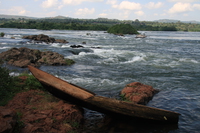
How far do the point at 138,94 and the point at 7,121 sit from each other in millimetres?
5264

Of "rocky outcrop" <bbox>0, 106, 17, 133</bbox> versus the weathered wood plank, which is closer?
"rocky outcrop" <bbox>0, 106, 17, 133</bbox>

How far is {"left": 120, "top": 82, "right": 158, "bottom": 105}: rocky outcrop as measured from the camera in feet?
25.7

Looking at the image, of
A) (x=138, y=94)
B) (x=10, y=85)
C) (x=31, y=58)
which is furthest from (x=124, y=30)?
(x=10, y=85)

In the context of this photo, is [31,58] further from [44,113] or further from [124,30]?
[124,30]

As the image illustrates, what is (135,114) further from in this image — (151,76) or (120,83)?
(151,76)

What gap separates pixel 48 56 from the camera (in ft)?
55.0

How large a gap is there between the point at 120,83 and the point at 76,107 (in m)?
4.76

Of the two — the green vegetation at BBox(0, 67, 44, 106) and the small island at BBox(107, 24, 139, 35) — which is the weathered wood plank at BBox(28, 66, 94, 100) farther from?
the small island at BBox(107, 24, 139, 35)

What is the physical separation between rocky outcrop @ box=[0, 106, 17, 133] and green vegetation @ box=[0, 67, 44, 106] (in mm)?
1734

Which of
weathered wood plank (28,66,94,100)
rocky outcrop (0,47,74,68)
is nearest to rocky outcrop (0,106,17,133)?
weathered wood plank (28,66,94,100)

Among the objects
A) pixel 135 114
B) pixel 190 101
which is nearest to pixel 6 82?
pixel 135 114

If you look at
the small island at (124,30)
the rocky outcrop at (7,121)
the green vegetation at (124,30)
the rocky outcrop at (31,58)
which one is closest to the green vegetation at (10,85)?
the rocky outcrop at (7,121)

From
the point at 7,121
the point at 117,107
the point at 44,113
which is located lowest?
the point at 44,113

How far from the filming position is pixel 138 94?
8.16m
